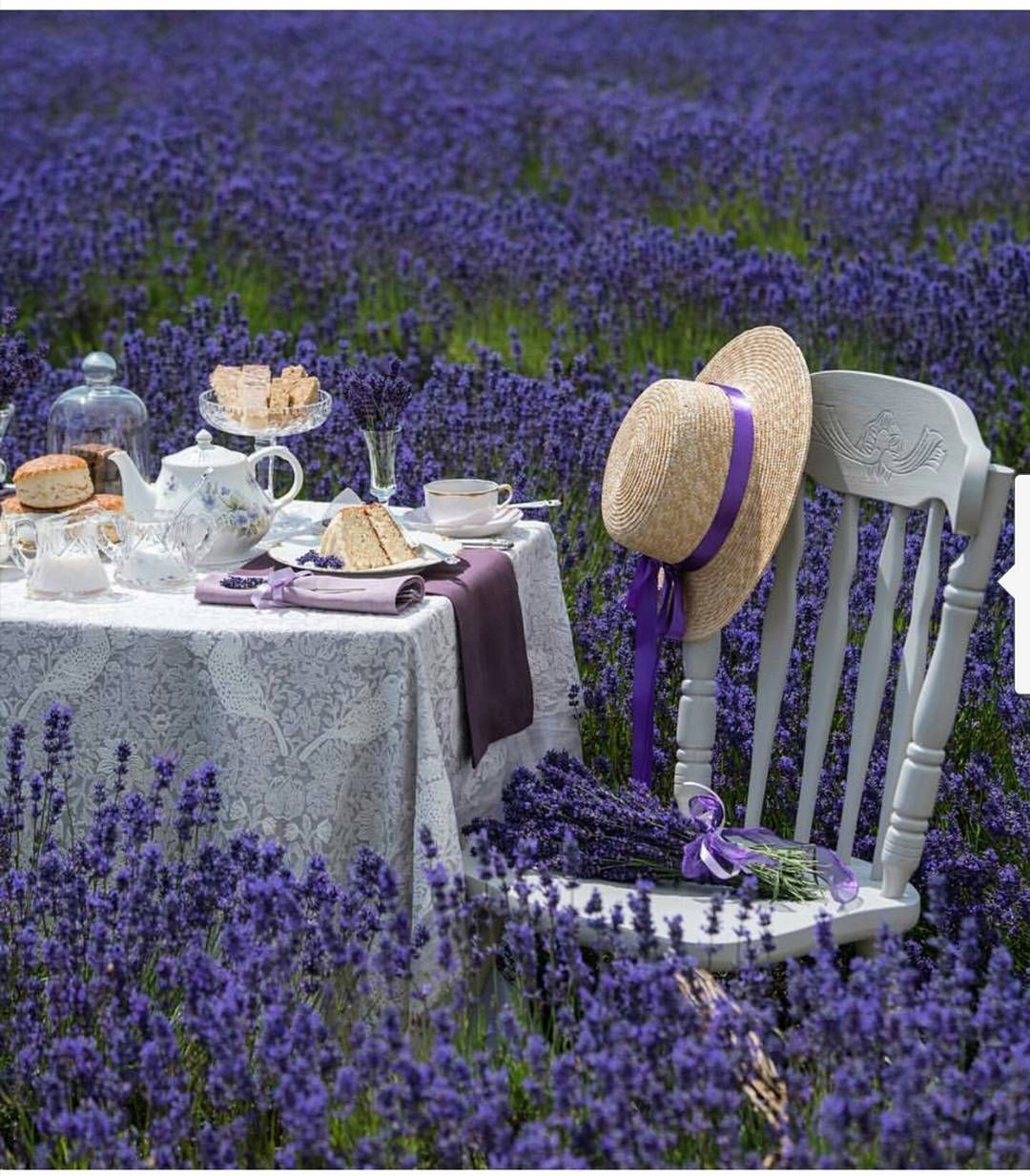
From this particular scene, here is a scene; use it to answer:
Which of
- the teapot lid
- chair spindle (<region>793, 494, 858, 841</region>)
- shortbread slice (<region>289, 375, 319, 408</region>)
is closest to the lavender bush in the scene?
chair spindle (<region>793, 494, 858, 841</region>)

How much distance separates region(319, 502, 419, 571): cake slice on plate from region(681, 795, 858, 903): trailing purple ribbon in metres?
0.66

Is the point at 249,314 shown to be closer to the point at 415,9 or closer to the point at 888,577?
the point at 888,577

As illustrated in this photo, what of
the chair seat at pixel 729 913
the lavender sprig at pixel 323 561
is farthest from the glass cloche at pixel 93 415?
the chair seat at pixel 729 913

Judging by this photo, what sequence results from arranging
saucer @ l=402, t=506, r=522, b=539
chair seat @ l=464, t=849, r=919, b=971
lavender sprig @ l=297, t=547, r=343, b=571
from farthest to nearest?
1. saucer @ l=402, t=506, r=522, b=539
2. lavender sprig @ l=297, t=547, r=343, b=571
3. chair seat @ l=464, t=849, r=919, b=971

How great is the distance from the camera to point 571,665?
10.4ft

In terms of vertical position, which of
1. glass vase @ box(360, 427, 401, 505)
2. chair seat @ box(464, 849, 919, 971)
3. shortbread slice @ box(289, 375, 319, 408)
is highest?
shortbread slice @ box(289, 375, 319, 408)

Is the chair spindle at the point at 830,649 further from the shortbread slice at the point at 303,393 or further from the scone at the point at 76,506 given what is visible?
the scone at the point at 76,506

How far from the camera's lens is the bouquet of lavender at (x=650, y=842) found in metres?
2.61

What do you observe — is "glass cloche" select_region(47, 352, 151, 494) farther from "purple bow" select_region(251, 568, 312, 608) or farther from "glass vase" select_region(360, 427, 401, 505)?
"purple bow" select_region(251, 568, 312, 608)

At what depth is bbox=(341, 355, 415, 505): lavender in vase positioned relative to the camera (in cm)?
295

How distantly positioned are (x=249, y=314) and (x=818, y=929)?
4656 millimetres

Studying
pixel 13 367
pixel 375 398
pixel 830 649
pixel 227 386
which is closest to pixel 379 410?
pixel 375 398

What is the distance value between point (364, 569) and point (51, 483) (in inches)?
24.4

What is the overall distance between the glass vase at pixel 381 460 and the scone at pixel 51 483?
516 mm
